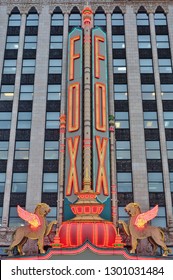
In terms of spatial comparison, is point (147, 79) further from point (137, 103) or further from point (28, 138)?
point (28, 138)

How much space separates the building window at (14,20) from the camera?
47.2 m

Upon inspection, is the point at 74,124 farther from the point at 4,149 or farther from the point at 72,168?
the point at 4,149

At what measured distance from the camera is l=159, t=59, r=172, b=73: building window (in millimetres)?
43781

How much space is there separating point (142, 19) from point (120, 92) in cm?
1136

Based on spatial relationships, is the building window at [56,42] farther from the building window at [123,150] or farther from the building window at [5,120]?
the building window at [123,150]

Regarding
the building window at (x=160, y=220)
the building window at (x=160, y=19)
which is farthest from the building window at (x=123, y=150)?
the building window at (x=160, y=19)

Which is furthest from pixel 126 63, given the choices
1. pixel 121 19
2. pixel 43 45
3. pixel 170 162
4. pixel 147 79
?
pixel 170 162

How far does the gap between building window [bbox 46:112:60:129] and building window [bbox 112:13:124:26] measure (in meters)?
14.6

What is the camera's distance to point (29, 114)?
136 feet

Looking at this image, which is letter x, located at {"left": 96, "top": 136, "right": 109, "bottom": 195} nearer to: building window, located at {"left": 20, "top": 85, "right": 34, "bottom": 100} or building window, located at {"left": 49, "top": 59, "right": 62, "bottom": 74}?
building window, located at {"left": 20, "top": 85, "right": 34, "bottom": 100}

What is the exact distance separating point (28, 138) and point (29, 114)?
292cm

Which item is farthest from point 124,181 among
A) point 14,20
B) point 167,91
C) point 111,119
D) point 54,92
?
point 14,20

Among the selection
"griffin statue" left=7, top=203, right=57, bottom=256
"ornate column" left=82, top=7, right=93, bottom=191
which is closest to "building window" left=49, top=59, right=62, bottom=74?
"ornate column" left=82, top=7, right=93, bottom=191

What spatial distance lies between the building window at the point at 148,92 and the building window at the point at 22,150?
558 inches
